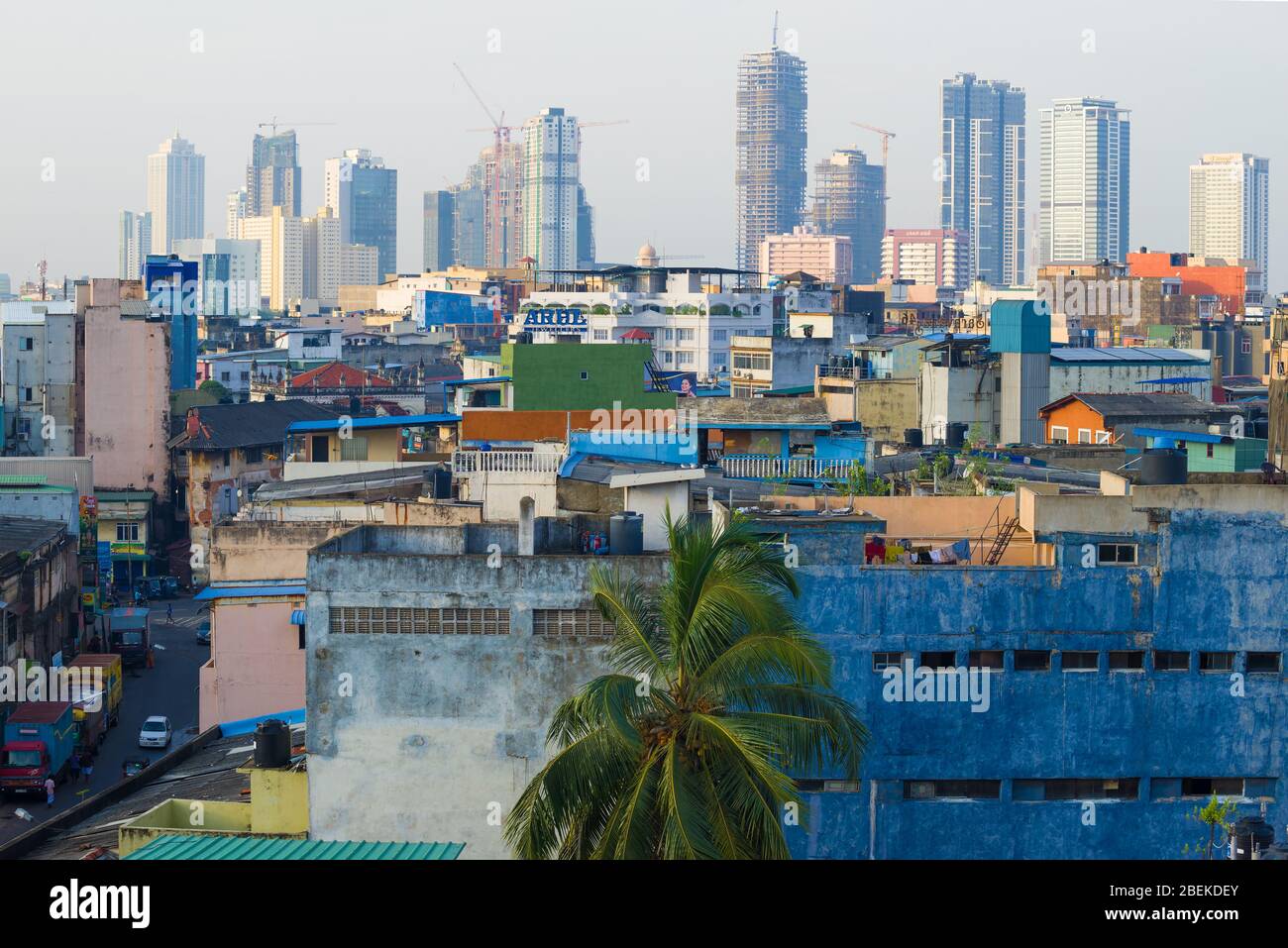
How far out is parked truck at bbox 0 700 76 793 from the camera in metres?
31.3

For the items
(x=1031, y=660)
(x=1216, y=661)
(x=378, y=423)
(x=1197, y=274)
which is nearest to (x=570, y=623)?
(x=1031, y=660)

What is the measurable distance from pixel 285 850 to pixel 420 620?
5485mm

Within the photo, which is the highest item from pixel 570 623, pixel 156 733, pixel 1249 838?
pixel 570 623

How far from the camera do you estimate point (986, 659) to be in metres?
18.2

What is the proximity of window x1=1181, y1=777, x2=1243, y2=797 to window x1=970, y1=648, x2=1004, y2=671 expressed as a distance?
2263 millimetres

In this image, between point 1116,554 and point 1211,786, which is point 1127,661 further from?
point 1211,786

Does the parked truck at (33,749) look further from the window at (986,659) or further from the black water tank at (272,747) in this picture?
the window at (986,659)

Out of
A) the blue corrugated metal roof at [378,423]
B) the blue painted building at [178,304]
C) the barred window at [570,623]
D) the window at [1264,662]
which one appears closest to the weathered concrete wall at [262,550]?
the barred window at [570,623]

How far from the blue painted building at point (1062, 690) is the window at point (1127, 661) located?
2 centimetres

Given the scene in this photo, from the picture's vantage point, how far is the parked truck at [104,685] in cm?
3631

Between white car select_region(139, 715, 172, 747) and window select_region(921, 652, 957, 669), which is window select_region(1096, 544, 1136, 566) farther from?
white car select_region(139, 715, 172, 747)
